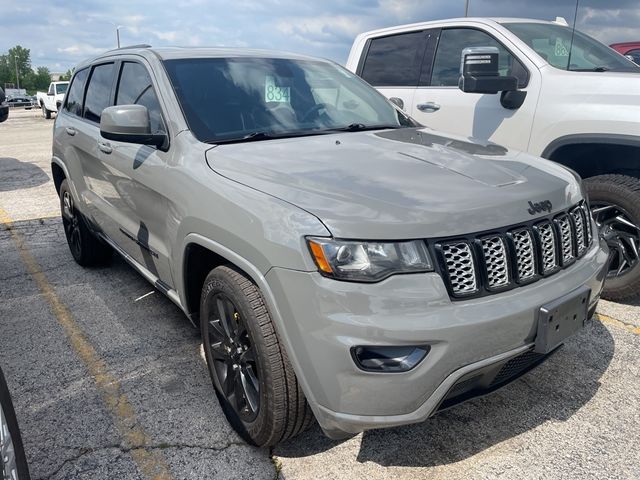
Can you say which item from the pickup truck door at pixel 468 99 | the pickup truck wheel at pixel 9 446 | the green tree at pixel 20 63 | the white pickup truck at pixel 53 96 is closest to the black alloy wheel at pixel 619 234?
the pickup truck door at pixel 468 99

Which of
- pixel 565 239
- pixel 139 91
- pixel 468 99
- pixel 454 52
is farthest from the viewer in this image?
pixel 454 52

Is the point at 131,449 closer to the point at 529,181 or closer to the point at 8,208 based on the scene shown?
the point at 529,181

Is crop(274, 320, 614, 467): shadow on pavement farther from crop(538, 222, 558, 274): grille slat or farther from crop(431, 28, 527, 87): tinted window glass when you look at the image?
crop(431, 28, 527, 87): tinted window glass

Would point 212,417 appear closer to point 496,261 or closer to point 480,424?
point 480,424

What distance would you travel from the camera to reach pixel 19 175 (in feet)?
34.3

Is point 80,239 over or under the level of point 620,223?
under

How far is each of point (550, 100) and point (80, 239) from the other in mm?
4021

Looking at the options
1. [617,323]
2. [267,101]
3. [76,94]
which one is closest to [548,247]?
[267,101]

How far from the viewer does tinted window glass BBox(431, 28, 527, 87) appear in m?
4.70

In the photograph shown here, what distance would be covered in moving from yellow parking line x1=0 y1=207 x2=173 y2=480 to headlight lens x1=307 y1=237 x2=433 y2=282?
1.23 meters

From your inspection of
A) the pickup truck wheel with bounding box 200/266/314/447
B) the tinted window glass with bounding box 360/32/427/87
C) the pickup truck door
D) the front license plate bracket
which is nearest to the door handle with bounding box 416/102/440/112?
the pickup truck door

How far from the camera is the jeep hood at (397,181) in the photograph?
2092 millimetres

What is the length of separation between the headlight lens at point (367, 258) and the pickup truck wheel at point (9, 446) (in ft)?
3.77

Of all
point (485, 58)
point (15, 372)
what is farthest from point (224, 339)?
point (485, 58)
